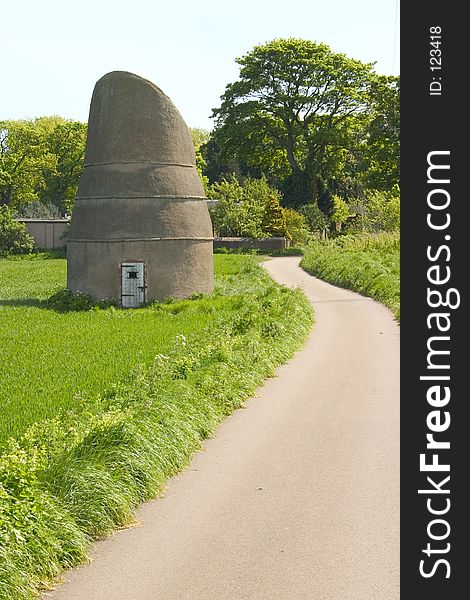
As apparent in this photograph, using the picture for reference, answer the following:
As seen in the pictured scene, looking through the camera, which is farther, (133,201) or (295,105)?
(295,105)

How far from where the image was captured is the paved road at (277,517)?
7980 millimetres

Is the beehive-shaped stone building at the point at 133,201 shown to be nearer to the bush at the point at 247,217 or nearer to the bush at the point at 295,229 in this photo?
the bush at the point at 247,217

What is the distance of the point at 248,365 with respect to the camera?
685 inches

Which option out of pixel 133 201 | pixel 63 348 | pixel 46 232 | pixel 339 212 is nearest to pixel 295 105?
pixel 339 212

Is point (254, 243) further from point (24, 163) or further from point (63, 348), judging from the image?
point (63, 348)

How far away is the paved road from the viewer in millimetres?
7980

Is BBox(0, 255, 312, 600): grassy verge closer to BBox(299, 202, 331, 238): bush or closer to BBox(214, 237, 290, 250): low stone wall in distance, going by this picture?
BBox(214, 237, 290, 250): low stone wall in distance

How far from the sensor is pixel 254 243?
67.2 metres

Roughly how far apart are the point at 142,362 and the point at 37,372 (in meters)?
1.98

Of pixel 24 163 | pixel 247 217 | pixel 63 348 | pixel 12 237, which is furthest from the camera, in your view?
pixel 24 163

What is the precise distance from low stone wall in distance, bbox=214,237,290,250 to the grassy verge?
46.3 m

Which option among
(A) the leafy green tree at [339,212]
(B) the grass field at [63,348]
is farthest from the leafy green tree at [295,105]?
(B) the grass field at [63,348]

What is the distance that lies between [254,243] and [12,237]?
16270mm

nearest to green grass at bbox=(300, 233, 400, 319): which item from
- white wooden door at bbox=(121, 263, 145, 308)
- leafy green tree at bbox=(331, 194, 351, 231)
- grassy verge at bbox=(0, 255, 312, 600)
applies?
white wooden door at bbox=(121, 263, 145, 308)
